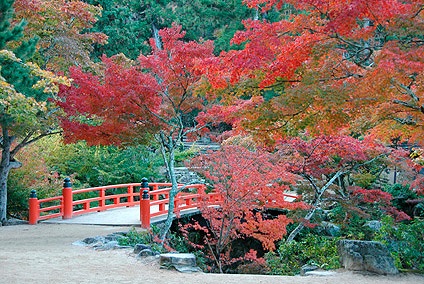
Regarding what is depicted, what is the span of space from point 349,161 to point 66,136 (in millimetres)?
8147

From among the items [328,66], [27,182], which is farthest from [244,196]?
[27,182]

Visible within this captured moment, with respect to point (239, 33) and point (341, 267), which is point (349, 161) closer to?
point (341, 267)

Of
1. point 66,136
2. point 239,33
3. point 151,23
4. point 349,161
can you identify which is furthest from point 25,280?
point 151,23

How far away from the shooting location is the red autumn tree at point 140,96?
35.1 ft

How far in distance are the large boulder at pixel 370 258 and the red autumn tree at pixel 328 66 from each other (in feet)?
6.71

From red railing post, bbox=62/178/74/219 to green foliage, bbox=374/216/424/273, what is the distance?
835cm

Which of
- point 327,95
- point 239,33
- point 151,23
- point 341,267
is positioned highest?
point 151,23

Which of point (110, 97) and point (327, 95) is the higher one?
point (110, 97)

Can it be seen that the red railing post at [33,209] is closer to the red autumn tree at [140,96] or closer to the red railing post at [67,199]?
the red railing post at [67,199]

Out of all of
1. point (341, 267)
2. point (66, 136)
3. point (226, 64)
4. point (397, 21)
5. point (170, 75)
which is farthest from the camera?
point (66, 136)

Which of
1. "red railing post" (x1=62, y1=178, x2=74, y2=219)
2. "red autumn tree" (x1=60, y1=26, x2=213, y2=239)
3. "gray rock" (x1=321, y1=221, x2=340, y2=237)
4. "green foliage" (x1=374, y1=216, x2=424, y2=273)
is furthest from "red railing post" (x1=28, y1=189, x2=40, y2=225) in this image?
"green foliage" (x1=374, y1=216, x2=424, y2=273)

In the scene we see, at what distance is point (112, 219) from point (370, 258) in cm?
770

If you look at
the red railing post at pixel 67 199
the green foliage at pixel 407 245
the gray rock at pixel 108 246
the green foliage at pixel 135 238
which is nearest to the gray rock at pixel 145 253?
the gray rock at pixel 108 246

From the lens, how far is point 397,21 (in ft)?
20.4
